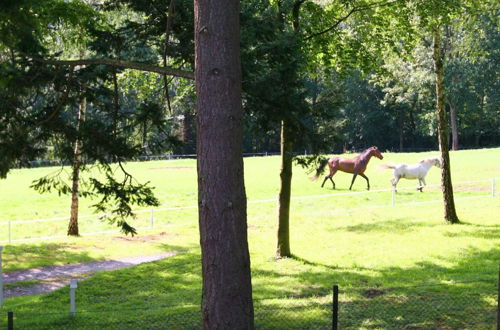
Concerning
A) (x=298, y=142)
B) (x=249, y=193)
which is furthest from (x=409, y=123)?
(x=298, y=142)

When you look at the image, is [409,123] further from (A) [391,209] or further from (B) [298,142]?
(B) [298,142]

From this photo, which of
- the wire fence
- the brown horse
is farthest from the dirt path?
the brown horse

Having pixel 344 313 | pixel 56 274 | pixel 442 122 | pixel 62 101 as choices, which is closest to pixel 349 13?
pixel 442 122

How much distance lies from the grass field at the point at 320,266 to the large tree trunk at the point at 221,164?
113 inches

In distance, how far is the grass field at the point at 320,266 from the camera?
1062cm

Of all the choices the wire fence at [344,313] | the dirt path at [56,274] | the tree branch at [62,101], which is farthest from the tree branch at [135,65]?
the dirt path at [56,274]

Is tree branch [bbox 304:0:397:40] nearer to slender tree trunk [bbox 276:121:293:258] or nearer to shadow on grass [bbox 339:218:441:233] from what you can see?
slender tree trunk [bbox 276:121:293:258]

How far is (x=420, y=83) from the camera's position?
59.0m

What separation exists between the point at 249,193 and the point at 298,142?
20.7 m

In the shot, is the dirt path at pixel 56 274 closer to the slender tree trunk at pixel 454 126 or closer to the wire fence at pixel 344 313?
the wire fence at pixel 344 313

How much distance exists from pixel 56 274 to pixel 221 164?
35.6 ft

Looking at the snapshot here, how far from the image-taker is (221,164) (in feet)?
23.8

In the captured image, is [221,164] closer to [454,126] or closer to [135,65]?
[135,65]

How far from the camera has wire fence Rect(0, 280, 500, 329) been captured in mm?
9930
